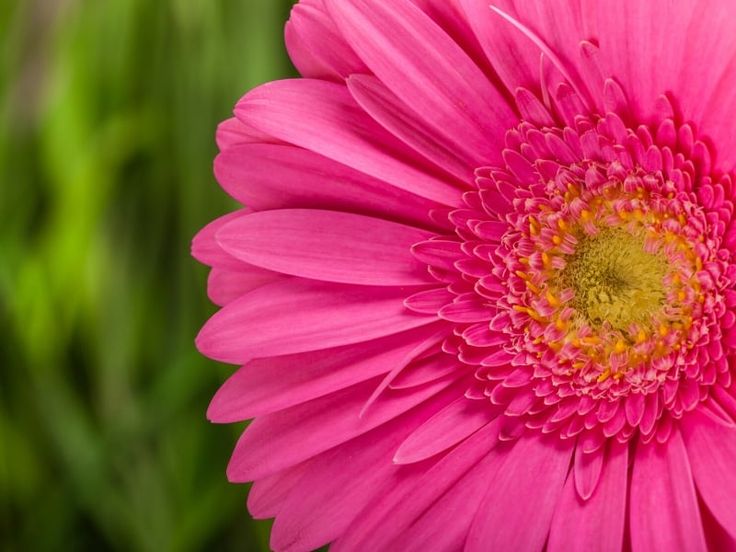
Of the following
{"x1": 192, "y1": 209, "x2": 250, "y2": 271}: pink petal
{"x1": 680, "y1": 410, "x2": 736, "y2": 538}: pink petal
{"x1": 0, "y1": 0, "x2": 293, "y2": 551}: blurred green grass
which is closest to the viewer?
{"x1": 680, "y1": 410, "x2": 736, "y2": 538}: pink petal

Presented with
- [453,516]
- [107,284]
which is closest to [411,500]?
[453,516]

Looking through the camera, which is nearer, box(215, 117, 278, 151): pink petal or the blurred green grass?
box(215, 117, 278, 151): pink petal

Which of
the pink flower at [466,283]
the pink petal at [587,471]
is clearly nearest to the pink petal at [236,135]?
the pink flower at [466,283]

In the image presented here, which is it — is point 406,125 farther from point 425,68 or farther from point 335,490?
point 335,490

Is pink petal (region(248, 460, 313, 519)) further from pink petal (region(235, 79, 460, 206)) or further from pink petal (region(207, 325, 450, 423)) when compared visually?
pink petal (region(235, 79, 460, 206))

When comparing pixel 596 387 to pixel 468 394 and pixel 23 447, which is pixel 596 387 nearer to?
pixel 468 394

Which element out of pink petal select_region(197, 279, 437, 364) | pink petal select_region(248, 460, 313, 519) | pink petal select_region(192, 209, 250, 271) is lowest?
pink petal select_region(248, 460, 313, 519)

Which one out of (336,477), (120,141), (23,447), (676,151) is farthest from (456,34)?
(23,447)

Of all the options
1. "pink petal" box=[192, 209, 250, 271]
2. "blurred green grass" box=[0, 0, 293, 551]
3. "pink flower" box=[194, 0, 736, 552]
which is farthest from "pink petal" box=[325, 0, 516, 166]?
"blurred green grass" box=[0, 0, 293, 551]
